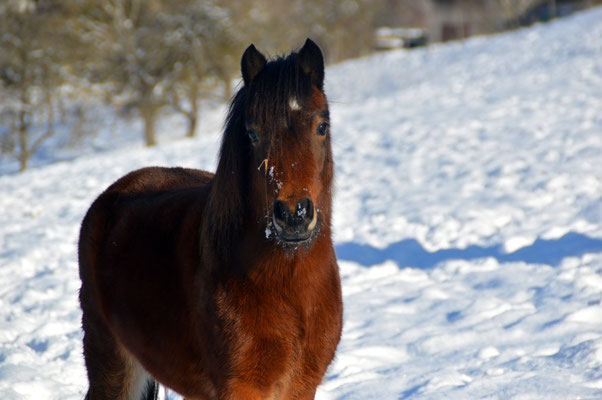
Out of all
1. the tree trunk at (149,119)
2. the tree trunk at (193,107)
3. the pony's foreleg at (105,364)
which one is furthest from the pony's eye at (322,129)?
the tree trunk at (149,119)

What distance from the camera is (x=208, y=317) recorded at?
6.85ft

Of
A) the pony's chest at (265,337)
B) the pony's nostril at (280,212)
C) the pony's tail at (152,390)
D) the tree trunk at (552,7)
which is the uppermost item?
the tree trunk at (552,7)

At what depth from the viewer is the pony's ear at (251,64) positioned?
2098 mm

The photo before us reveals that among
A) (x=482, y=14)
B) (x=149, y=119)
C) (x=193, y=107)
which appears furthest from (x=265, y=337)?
(x=482, y=14)

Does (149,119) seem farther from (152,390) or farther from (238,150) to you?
(238,150)

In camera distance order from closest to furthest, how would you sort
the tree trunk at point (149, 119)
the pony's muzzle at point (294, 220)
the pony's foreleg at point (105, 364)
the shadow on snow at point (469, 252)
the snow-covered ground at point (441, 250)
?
the pony's muzzle at point (294, 220), the pony's foreleg at point (105, 364), the snow-covered ground at point (441, 250), the shadow on snow at point (469, 252), the tree trunk at point (149, 119)

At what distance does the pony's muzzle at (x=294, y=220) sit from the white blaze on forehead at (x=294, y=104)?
1.21 feet

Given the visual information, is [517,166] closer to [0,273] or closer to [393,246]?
[393,246]

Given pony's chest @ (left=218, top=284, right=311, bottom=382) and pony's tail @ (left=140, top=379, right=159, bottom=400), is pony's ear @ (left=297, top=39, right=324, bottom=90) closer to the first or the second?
pony's chest @ (left=218, top=284, right=311, bottom=382)

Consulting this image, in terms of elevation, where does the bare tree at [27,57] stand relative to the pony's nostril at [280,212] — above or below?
above

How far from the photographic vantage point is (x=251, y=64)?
2113 millimetres

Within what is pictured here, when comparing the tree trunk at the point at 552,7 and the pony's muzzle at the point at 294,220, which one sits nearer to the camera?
the pony's muzzle at the point at 294,220

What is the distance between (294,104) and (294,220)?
0.46m

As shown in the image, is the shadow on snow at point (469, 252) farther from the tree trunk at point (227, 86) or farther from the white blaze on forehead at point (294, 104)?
the tree trunk at point (227, 86)
